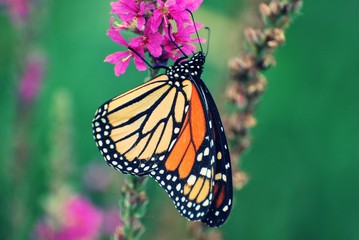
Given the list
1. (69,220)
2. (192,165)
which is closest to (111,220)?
(69,220)

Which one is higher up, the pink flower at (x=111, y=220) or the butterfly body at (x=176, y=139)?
the butterfly body at (x=176, y=139)

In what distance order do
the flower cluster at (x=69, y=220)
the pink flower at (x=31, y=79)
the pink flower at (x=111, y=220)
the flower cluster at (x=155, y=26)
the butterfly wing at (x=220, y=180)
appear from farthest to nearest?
the pink flower at (x=111, y=220), the pink flower at (x=31, y=79), the flower cluster at (x=69, y=220), the butterfly wing at (x=220, y=180), the flower cluster at (x=155, y=26)

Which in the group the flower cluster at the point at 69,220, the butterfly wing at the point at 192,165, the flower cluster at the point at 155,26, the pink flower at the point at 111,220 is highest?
the flower cluster at the point at 155,26

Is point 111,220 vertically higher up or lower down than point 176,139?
lower down

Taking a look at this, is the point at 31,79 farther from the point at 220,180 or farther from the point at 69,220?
the point at 220,180

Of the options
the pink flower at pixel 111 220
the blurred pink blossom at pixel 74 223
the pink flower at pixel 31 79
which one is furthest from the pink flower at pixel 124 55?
the pink flower at pixel 111 220

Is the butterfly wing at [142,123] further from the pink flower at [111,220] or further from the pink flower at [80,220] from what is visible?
the pink flower at [111,220]

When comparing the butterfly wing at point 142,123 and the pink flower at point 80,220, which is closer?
the butterfly wing at point 142,123

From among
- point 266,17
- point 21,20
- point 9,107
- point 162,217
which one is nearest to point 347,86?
point 162,217
